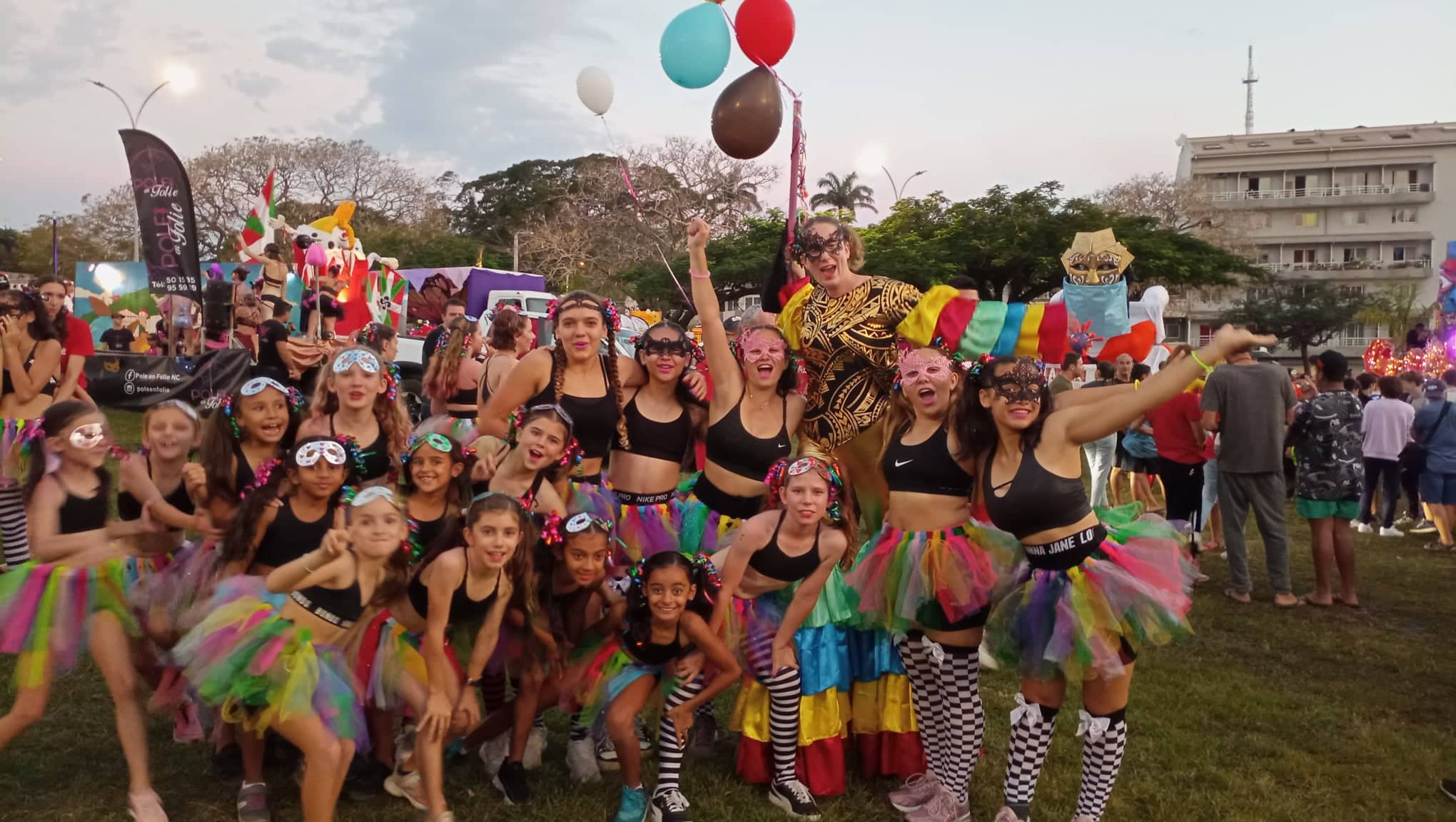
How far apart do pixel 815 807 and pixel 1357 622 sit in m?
5.42

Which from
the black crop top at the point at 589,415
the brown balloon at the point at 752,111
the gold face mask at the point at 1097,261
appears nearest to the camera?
the gold face mask at the point at 1097,261

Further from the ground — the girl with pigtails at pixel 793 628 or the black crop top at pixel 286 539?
the black crop top at pixel 286 539

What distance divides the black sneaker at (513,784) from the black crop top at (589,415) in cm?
132

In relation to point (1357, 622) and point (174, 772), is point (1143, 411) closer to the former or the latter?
point (174, 772)

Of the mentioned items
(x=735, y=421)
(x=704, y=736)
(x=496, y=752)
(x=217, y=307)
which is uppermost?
(x=217, y=307)

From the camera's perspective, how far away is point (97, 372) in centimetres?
1495

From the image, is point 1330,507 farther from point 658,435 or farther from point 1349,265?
point 1349,265

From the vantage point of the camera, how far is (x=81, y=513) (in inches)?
148

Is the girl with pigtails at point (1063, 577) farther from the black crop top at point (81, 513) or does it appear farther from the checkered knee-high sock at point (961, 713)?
the black crop top at point (81, 513)

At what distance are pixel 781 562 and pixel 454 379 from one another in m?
4.38

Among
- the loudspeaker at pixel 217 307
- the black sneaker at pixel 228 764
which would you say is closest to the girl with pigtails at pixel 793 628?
the black sneaker at pixel 228 764

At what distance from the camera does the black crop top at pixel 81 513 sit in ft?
12.2

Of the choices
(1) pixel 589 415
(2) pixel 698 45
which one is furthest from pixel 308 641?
(2) pixel 698 45

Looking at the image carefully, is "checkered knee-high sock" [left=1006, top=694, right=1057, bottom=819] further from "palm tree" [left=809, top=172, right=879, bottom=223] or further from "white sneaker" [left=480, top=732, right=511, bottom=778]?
"palm tree" [left=809, top=172, right=879, bottom=223]
